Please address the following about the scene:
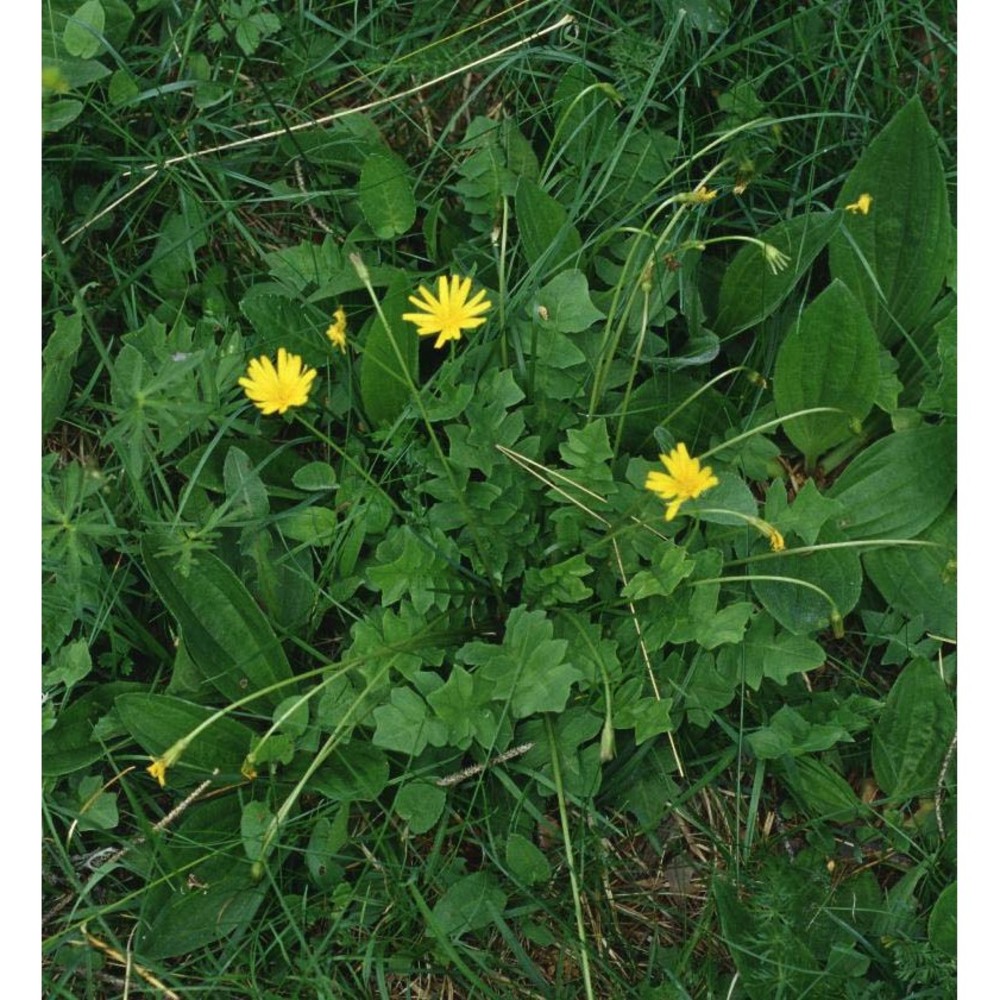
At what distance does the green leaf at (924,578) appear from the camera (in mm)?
2197

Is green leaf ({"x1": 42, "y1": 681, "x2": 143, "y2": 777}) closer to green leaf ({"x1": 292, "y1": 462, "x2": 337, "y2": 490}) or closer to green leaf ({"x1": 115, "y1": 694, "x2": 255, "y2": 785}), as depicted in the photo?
green leaf ({"x1": 115, "y1": 694, "x2": 255, "y2": 785})

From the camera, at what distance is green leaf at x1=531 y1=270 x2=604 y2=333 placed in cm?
220

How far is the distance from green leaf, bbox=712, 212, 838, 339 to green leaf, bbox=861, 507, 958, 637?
1.71 ft

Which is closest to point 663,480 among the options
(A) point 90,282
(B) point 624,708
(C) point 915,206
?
(B) point 624,708

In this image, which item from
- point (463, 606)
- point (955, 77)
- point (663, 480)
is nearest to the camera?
point (663, 480)

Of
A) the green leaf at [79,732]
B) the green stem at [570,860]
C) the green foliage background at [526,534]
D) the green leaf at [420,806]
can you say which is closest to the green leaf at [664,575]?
the green foliage background at [526,534]

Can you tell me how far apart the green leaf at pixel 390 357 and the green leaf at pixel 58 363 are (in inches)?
23.1

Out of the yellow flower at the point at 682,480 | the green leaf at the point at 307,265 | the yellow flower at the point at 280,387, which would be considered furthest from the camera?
the green leaf at the point at 307,265

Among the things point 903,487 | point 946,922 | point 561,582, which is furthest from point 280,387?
point 946,922

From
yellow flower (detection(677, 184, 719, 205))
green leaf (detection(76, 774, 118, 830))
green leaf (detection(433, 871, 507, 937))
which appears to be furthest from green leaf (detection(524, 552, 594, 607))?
green leaf (detection(76, 774, 118, 830))

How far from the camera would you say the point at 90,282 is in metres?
2.42

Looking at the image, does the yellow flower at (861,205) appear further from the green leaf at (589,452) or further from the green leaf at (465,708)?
the green leaf at (465,708)

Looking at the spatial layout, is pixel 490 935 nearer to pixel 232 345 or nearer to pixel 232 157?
pixel 232 345

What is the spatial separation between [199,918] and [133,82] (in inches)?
66.5
